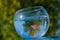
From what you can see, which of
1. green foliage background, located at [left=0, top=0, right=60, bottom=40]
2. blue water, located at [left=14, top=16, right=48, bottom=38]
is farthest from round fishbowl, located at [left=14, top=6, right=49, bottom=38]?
green foliage background, located at [left=0, top=0, right=60, bottom=40]

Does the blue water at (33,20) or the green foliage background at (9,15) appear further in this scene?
the green foliage background at (9,15)

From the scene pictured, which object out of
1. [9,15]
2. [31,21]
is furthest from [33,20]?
[9,15]

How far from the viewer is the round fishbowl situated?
1.27 m

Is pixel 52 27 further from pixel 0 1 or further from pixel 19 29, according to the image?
pixel 19 29

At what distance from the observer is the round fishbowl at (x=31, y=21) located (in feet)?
4.16

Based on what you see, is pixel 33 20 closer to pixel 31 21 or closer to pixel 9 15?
pixel 31 21

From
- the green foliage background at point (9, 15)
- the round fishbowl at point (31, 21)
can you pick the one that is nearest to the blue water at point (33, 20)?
the round fishbowl at point (31, 21)

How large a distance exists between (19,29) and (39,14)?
0.44 ft

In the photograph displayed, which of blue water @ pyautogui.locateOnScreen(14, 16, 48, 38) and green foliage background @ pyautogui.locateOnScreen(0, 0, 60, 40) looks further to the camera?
green foliage background @ pyautogui.locateOnScreen(0, 0, 60, 40)

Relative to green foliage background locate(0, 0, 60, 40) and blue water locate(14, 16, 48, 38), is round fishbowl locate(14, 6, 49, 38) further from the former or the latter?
green foliage background locate(0, 0, 60, 40)

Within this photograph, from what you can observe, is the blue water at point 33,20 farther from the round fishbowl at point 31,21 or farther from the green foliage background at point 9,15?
the green foliage background at point 9,15

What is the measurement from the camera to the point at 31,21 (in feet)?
4.26

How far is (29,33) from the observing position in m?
1.30

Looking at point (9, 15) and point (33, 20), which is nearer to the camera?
point (33, 20)
